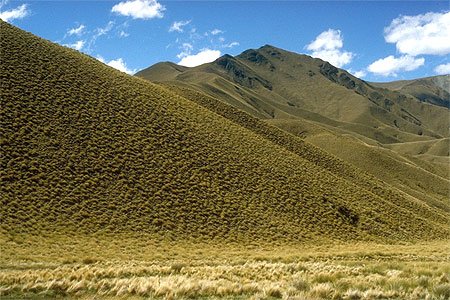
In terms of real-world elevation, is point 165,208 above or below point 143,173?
below

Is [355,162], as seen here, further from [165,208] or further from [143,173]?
[165,208]

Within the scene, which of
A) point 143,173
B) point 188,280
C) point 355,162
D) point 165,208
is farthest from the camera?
point 355,162

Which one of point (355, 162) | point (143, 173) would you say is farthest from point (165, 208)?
point (355, 162)

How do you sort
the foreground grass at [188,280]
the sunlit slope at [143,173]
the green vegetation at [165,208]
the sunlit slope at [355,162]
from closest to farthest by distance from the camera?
the foreground grass at [188,280] → the green vegetation at [165,208] → the sunlit slope at [143,173] → the sunlit slope at [355,162]

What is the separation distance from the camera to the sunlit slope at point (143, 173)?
29.1 meters

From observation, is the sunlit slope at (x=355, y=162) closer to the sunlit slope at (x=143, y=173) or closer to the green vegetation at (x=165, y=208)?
the green vegetation at (x=165, y=208)

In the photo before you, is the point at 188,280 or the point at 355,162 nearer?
the point at 188,280

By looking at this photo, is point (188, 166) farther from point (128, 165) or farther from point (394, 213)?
point (394, 213)

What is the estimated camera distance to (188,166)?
41656 millimetres

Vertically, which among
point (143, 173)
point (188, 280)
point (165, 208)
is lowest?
point (165, 208)

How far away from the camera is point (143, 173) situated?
121ft

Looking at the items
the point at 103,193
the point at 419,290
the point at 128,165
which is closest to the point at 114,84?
the point at 128,165

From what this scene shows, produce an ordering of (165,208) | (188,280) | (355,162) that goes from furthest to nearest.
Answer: (355,162) → (165,208) → (188,280)

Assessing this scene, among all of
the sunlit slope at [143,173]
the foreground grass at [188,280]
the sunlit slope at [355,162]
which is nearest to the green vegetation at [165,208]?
the foreground grass at [188,280]
